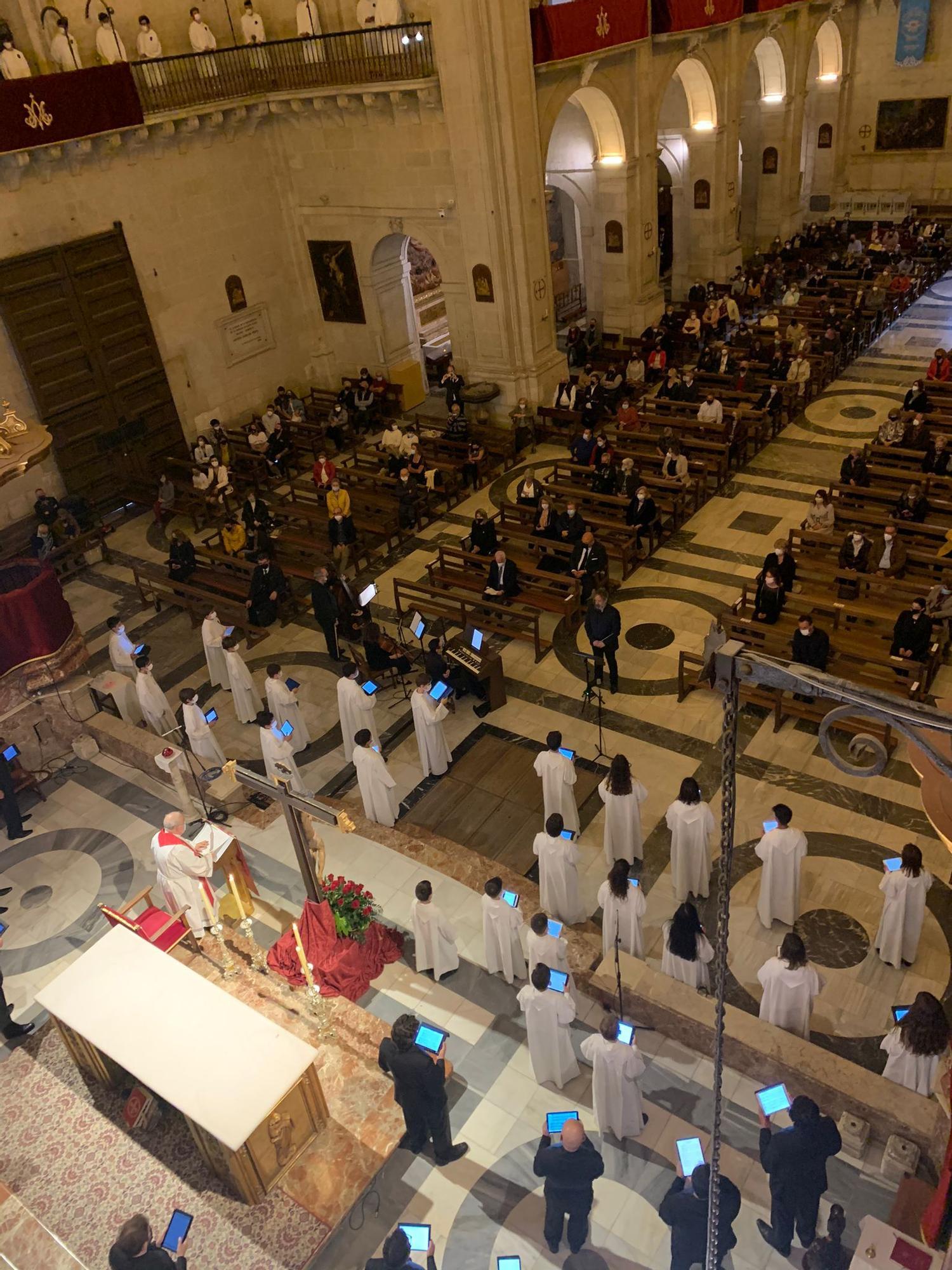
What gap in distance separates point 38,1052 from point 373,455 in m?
12.6

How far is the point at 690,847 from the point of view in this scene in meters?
8.80

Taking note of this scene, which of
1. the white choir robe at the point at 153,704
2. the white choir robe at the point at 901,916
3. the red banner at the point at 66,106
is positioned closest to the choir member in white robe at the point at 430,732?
the white choir robe at the point at 153,704

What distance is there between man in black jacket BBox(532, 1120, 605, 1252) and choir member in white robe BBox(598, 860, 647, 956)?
5.67 ft

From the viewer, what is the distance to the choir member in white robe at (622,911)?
25.0 feet

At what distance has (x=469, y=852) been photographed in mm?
9578

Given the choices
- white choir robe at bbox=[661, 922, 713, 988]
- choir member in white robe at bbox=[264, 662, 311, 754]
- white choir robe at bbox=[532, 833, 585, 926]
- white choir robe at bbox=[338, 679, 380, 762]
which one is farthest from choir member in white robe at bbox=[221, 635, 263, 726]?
white choir robe at bbox=[661, 922, 713, 988]

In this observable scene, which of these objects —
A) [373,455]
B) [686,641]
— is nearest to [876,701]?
[686,641]

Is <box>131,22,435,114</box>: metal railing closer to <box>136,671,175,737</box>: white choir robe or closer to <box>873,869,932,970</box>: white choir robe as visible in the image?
<box>136,671,175,737</box>: white choir robe

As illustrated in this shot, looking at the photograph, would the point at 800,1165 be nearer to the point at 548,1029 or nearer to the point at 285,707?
the point at 548,1029

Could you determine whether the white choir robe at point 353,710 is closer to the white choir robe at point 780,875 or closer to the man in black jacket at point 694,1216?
the white choir robe at point 780,875

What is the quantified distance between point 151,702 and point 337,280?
42.7 feet

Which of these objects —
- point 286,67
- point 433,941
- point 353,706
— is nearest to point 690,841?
point 433,941

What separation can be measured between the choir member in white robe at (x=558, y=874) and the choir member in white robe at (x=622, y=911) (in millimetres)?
405

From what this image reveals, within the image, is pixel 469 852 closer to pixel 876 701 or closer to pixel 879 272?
pixel 876 701
